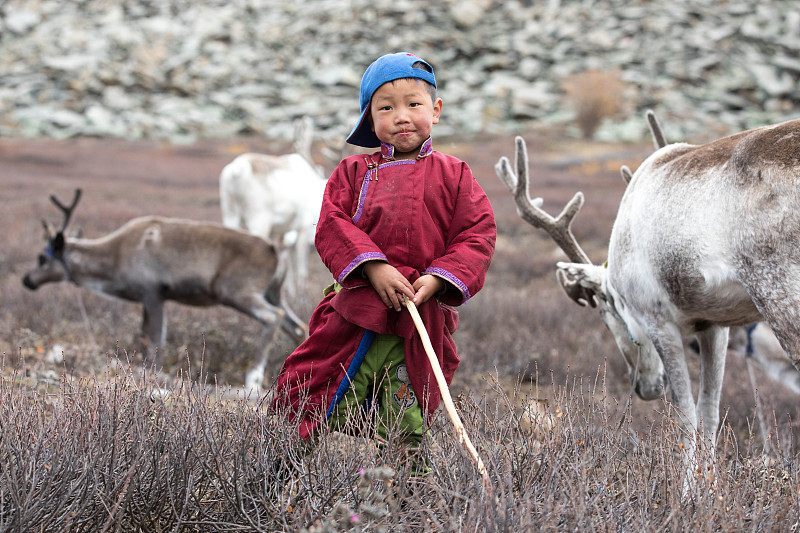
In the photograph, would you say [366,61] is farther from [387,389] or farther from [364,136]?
[387,389]

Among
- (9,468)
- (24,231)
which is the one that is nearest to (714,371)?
(9,468)

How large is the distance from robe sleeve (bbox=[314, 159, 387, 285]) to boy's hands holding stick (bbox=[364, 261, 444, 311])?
43mm

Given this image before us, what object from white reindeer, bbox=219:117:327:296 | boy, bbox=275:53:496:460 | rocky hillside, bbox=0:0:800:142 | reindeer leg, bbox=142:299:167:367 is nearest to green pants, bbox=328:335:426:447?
boy, bbox=275:53:496:460

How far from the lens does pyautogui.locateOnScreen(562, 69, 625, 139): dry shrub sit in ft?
114

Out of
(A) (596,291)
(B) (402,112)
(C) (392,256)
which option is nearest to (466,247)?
(C) (392,256)

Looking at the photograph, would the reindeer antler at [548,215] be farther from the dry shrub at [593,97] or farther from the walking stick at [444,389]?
the dry shrub at [593,97]

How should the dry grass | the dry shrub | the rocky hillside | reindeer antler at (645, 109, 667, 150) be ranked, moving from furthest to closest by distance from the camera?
the rocky hillside → the dry shrub → reindeer antler at (645, 109, 667, 150) → the dry grass

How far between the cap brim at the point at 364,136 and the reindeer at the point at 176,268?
9.67 ft

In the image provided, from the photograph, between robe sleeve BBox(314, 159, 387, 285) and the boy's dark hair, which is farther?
the boy's dark hair

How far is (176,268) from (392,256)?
11.2 feet

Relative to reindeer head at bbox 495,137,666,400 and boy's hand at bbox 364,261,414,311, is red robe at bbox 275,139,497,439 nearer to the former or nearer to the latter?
boy's hand at bbox 364,261,414,311

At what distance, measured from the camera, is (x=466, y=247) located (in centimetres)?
226

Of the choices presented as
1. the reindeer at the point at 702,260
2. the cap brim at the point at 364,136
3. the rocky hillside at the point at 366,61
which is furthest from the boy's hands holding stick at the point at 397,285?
the rocky hillside at the point at 366,61

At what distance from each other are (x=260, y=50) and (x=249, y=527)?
1856 inches
